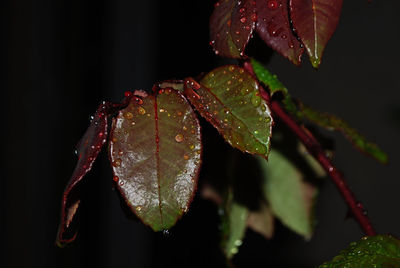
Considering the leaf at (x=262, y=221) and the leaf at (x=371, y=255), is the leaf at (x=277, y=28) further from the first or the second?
the leaf at (x=262, y=221)

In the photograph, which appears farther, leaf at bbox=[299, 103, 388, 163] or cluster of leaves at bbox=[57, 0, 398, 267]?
leaf at bbox=[299, 103, 388, 163]

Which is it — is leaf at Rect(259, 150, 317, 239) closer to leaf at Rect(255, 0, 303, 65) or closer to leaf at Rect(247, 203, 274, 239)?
leaf at Rect(247, 203, 274, 239)

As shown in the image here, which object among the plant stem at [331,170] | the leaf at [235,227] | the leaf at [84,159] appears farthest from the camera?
the leaf at [235,227]

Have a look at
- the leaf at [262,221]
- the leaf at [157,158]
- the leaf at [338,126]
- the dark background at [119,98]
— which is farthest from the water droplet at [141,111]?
the dark background at [119,98]

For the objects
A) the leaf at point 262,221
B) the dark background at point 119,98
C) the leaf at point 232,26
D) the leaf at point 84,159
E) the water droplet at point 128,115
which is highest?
Answer: the leaf at point 232,26

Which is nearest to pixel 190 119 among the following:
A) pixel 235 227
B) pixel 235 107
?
pixel 235 107

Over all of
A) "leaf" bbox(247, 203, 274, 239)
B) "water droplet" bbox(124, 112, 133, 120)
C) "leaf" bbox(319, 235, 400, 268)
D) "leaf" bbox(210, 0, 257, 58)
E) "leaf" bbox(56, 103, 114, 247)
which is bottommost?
"leaf" bbox(247, 203, 274, 239)

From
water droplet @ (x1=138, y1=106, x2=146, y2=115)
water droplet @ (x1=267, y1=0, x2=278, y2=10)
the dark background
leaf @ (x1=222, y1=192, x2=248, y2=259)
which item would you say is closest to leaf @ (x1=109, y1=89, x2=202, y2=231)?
water droplet @ (x1=138, y1=106, x2=146, y2=115)
